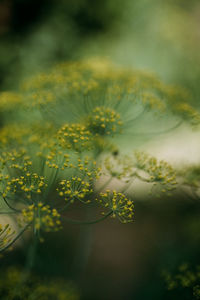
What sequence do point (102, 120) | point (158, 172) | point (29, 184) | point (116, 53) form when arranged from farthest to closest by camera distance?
1. point (116, 53)
2. point (102, 120)
3. point (158, 172)
4. point (29, 184)

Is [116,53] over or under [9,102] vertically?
over

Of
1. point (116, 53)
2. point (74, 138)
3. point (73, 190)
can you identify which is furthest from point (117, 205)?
point (116, 53)

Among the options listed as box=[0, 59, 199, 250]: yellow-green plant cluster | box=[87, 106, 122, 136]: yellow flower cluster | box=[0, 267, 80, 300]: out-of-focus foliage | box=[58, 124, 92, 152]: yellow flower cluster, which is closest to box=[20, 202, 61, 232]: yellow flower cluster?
box=[0, 59, 199, 250]: yellow-green plant cluster

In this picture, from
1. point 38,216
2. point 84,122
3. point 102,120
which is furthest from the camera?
point 84,122

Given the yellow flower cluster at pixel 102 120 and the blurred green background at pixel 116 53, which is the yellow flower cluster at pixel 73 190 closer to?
the yellow flower cluster at pixel 102 120

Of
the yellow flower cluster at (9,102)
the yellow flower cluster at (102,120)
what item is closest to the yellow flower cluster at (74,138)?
the yellow flower cluster at (102,120)

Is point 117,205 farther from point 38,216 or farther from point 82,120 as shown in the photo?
point 82,120
